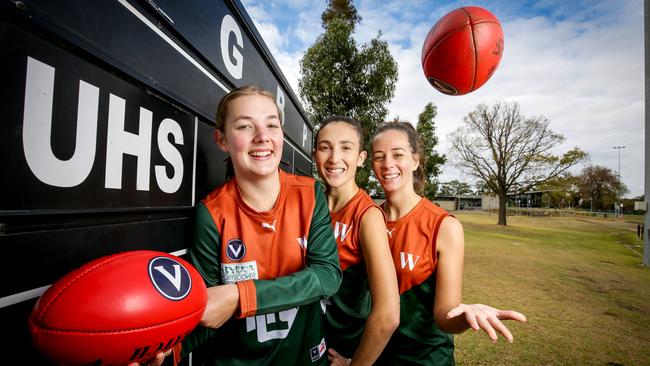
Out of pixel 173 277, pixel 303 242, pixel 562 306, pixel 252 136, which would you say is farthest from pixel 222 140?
pixel 562 306

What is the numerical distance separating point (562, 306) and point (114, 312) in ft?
21.4

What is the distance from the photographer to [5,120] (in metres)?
0.76

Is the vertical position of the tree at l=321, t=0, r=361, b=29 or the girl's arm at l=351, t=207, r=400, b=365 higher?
the tree at l=321, t=0, r=361, b=29

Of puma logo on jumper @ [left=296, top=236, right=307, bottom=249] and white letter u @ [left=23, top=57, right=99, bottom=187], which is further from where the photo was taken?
puma logo on jumper @ [left=296, top=236, right=307, bottom=249]

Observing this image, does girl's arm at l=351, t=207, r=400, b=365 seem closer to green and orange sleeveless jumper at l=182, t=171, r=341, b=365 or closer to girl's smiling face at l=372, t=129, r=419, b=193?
green and orange sleeveless jumper at l=182, t=171, r=341, b=365

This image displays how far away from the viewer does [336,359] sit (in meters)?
1.66

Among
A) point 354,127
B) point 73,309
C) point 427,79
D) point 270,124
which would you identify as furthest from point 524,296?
point 73,309

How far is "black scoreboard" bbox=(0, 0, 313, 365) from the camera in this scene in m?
0.81

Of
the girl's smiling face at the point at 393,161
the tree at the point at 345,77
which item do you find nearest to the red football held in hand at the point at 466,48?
the girl's smiling face at the point at 393,161

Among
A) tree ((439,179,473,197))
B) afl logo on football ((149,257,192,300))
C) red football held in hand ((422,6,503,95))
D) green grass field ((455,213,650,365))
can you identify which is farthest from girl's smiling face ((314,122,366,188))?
tree ((439,179,473,197))

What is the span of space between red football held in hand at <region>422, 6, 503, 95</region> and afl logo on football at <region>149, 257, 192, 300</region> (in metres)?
2.80

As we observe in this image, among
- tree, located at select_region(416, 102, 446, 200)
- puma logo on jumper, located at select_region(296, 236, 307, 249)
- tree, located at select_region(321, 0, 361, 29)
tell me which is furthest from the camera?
tree, located at select_region(416, 102, 446, 200)

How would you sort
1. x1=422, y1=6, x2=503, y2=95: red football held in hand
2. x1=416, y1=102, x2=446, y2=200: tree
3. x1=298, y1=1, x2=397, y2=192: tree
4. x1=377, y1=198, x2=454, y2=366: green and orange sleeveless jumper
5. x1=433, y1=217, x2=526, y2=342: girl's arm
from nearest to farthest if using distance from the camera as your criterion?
1. x1=433, y1=217, x2=526, y2=342: girl's arm
2. x1=377, y1=198, x2=454, y2=366: green and orange sleeveless jumper
3. x1=422, y1=6, x2=503, y2=95: red football held in hand
4. x1=298, y1=1, x2=397, y2=192: tree
5. x1=416, y1=102, x2=446, y2=200: tree

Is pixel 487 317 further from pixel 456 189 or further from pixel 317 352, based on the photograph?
pixel 456 189
